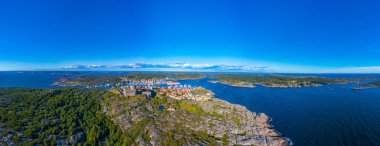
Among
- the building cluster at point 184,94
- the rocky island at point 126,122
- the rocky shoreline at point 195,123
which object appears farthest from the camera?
the building cluster at point 184,94

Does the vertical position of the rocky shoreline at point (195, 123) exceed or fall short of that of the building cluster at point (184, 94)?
it falls short

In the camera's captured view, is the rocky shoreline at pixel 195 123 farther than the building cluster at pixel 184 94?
No

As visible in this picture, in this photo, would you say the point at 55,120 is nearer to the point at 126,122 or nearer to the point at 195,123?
the point at 126,122

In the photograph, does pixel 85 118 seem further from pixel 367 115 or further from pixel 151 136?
pixel 367 115

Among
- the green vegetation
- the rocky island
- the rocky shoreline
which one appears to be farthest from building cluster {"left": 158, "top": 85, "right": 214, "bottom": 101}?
the green vegetation

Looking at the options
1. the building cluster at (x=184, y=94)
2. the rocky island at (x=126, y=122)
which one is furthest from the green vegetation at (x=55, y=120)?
the building cluster at (x=184, y=94)

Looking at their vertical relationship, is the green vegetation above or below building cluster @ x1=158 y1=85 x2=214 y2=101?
below

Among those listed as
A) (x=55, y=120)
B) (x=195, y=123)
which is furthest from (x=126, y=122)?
(x=195, y=123)

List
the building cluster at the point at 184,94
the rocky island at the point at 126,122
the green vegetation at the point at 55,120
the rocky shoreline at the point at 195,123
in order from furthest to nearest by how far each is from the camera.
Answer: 1. the building cluster at the point at 184,94
2. the green vegetation at the point at 55,120
3. the rocky shoreline at the point at 195,123
4. the rocky island at the point at 126,122

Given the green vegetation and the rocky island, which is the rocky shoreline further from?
the green vegetation

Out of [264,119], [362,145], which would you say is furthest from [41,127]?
[362,145]

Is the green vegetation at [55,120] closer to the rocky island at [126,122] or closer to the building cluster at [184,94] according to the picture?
the rocky island at [126,122]
